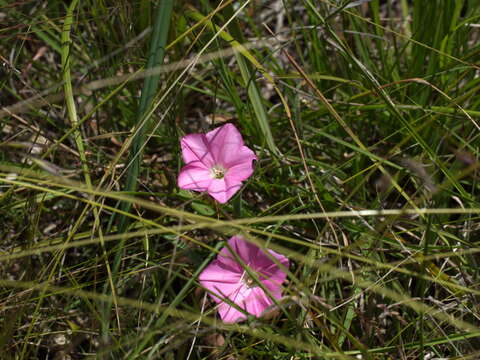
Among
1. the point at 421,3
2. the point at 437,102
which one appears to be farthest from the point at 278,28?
the point at 437,102

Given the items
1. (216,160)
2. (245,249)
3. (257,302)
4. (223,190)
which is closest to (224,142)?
(216,160)

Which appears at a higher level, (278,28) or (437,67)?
(278,28)

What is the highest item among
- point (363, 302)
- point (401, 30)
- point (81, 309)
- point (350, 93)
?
point (401, 30)

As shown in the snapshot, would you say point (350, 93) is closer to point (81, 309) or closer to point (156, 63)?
point (156, 63)

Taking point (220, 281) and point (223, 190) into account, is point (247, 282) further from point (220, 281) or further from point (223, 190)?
point (223, 190)

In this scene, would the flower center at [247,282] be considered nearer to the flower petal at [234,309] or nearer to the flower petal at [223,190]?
the flower petal at [234,309]

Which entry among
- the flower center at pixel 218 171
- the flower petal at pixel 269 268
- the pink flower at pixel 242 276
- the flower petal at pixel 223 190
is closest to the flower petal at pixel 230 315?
the pink flower at pixel 242 276
